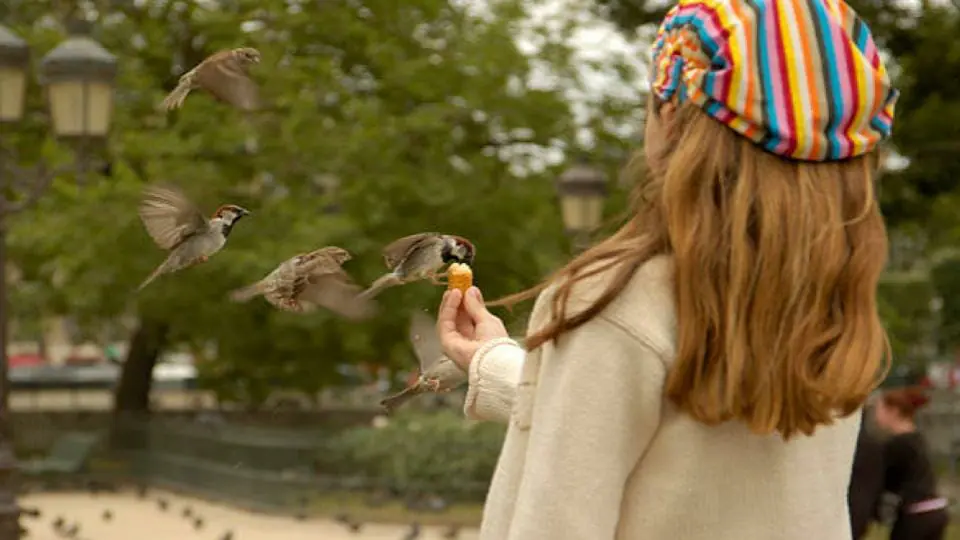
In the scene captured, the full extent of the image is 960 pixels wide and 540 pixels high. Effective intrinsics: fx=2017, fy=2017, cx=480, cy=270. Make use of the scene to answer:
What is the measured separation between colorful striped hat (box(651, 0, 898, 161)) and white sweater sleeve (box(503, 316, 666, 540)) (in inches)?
10.5

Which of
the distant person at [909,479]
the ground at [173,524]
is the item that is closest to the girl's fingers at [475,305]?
the distant person at [909,479]

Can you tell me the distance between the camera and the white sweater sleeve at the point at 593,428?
6.55ft

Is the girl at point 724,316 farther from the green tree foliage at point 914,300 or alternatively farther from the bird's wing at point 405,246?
the green tree foliage at point 914,300

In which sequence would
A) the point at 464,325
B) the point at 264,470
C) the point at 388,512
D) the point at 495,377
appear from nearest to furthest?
1. the point at 495,377
2. the point at 464,325
3. the point at 388,512
4. the point at 264,470

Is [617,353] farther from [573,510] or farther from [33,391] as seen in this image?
[33,391]

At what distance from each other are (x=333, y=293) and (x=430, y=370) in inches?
20.2

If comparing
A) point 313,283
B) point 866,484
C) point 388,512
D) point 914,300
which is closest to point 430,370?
point 313,283

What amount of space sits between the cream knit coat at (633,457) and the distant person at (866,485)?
6.38 metres

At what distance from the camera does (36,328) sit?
29.0 m

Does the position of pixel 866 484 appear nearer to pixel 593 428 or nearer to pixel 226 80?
pixel 226 80

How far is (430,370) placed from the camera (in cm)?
303

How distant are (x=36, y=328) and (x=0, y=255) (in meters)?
17.9

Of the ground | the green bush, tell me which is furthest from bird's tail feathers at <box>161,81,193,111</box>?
the green bush

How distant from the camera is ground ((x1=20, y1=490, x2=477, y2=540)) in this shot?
56.8 ft
